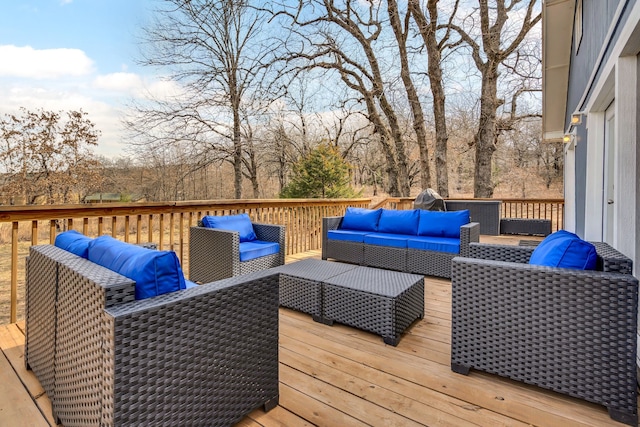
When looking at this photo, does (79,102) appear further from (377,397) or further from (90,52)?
(377,397)

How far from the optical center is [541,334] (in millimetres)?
1724

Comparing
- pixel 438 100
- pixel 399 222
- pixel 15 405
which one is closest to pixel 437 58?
pixel 438 100

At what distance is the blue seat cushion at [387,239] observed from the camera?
14.0 ft

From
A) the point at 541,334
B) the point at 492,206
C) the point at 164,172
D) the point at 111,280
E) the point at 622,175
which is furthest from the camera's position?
the point at 164,172

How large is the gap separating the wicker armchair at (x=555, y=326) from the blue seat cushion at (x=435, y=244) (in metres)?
1.94

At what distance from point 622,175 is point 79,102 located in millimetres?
11163

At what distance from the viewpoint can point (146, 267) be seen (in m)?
1.32

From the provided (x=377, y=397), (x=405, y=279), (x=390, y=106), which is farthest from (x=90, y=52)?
(x=377, y=397)

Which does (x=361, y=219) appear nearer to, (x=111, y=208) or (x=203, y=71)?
(x=111, y=208)

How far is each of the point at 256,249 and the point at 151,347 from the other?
2512 millimetres

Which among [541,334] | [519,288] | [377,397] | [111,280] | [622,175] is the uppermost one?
[622,175]


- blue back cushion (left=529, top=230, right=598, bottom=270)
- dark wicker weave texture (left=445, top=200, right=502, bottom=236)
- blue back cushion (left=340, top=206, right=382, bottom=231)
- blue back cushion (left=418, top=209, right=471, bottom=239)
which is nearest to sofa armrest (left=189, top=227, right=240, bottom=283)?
Result: blue back cushion (left=340, top=206, right=382, bottom=231)

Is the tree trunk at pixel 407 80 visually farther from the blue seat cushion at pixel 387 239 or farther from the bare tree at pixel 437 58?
the blue seat cushion at pixel 387 239

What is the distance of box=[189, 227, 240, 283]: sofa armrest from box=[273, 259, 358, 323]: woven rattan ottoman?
0.61 meters
